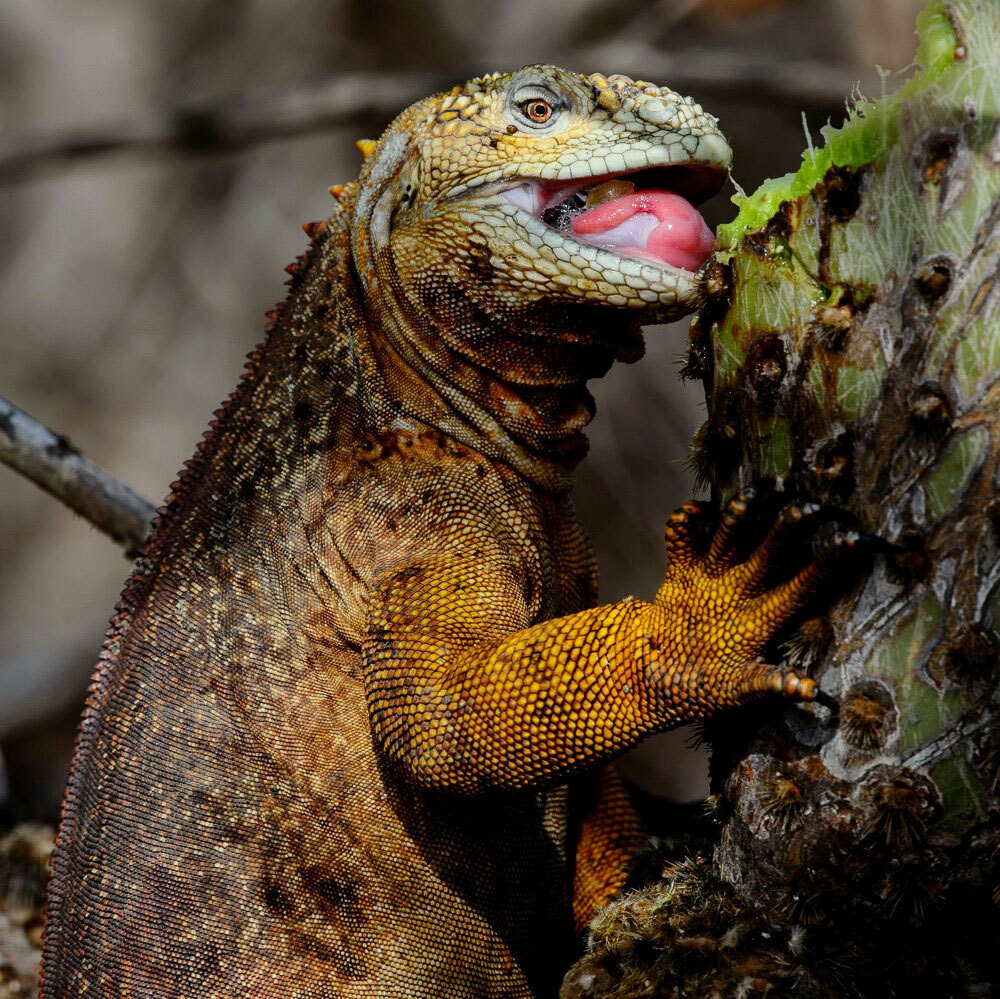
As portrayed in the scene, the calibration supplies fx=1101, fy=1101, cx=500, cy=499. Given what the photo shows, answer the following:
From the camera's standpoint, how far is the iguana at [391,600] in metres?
3.86

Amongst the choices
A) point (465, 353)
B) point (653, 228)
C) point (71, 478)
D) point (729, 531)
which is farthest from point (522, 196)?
point (71, 478)

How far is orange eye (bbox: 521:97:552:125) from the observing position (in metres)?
4.11

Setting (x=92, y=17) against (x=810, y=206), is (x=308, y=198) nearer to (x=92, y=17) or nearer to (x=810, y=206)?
(x=92, y=17)

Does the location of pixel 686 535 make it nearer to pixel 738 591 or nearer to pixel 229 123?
pixel 738 591

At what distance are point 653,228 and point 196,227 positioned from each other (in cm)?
1188

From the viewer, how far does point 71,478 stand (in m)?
5.70

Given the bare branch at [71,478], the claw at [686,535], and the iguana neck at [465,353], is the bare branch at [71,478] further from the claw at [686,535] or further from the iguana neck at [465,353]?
the claw at [686,535]

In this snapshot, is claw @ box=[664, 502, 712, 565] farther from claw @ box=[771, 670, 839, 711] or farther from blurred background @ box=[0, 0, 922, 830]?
blurred background @ box=[0, 0, 922, 830]

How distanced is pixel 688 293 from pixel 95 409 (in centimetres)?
1161

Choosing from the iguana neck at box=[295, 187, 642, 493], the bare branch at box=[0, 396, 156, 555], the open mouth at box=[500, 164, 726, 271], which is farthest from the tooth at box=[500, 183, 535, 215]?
the bare branch at box=[0, 396, 156, 555]

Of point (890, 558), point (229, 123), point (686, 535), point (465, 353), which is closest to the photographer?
point (890, 558)

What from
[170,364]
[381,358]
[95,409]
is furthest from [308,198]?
[381,358]

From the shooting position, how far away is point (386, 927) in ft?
13.3

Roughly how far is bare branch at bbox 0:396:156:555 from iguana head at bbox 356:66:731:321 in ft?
7.62
